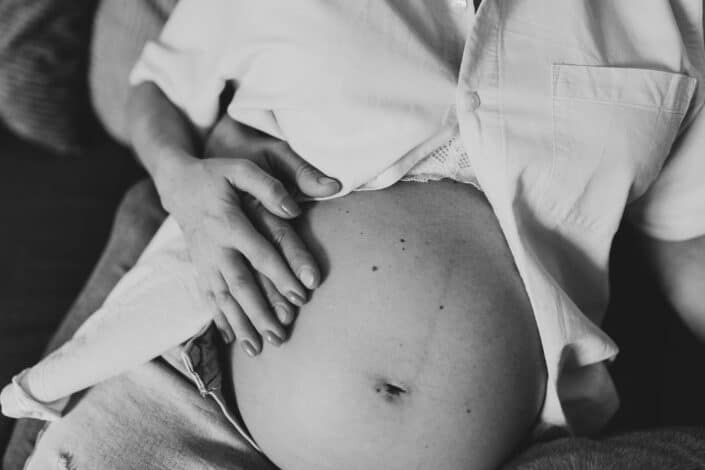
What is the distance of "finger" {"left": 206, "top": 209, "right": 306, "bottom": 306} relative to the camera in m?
0.70

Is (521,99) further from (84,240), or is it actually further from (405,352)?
(84,240)

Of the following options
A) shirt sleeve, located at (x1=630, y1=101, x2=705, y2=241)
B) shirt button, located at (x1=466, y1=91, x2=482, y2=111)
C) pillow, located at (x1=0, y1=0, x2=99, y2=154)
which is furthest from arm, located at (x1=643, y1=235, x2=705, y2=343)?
pillow, located at (x1=0, y1=0, x2=99, y2=154)

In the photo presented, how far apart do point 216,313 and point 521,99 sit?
0.42 m

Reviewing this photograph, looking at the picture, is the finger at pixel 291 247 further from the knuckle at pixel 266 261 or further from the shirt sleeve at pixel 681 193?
the shirt sleeve at pixel 681 193

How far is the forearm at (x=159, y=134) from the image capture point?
2.66ft

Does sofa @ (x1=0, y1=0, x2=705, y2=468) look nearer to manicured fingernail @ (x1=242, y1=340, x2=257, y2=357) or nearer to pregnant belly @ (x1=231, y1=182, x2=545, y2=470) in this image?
pregnant belly @ (x1=231, y1=182, x2=545, y2=470)

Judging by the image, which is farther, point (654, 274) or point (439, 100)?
point (654, 274)

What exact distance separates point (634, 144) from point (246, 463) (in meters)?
0.58

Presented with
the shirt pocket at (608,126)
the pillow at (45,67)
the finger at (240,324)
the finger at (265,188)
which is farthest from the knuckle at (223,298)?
the pillow at (45,67)

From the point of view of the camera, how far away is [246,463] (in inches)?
30.4

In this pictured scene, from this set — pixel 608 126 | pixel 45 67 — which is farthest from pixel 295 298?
pixel 45 67

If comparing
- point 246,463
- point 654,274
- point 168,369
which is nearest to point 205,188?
point 168,369

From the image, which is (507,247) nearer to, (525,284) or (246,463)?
(525,284)

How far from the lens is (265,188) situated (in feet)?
2.35
